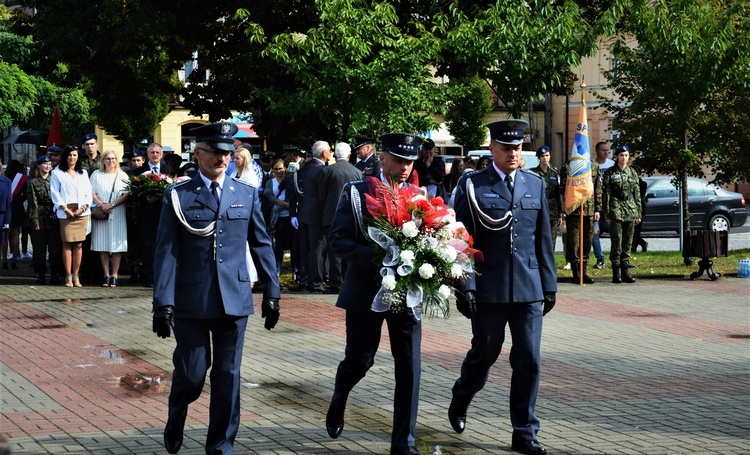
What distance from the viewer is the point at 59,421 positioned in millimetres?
7754

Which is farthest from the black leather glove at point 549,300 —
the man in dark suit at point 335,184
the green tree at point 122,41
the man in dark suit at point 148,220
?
the green tree at point 122,41

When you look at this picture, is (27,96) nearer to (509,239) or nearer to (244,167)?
(244,167)

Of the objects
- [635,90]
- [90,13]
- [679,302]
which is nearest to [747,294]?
[679,302]

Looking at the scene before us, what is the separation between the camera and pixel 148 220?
1619 centimetres

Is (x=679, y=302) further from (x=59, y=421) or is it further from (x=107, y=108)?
(x=107, y=108)

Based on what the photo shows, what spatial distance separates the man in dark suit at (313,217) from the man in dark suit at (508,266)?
8.26 m

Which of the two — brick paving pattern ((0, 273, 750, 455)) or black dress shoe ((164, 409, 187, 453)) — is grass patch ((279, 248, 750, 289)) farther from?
black dress shoe ((164, 409, 187, 453))

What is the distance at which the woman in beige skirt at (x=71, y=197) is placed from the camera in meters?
16.0

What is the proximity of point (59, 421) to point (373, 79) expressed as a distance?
404 inches

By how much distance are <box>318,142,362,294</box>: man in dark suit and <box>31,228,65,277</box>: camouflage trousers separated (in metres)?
4.07

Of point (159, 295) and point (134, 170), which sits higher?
point (134, 170)

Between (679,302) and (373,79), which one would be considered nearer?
(679,302)

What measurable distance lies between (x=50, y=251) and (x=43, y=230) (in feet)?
1.78

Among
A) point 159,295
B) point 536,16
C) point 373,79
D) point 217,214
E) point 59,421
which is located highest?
point 536,16
